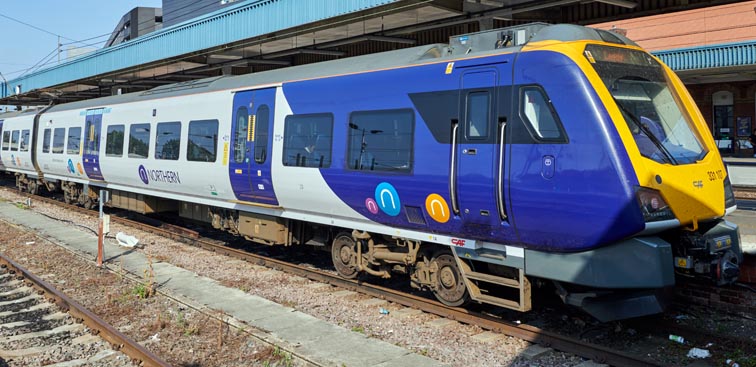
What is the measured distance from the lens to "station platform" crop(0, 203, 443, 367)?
604cm

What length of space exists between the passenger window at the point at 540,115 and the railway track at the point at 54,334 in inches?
167

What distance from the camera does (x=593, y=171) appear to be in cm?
556

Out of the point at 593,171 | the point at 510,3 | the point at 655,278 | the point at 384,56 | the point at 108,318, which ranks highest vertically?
the point at 510,3

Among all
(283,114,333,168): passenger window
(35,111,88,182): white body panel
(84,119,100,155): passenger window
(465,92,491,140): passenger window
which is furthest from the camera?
(35,111,88,182): white body panel

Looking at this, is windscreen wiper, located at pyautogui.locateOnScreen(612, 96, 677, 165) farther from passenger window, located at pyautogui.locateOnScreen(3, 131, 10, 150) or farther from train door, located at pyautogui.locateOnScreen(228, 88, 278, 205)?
passenger window, located at pyautogui.locateOnScreen(3, 131, 10, 150)

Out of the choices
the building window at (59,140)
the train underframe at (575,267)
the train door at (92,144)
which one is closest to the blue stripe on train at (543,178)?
the train underframe at (575,267)

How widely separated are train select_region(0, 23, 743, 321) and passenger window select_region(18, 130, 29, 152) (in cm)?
1491

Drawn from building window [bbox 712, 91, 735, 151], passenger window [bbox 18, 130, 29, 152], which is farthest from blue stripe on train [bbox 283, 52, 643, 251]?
building window [bbox 712, 91, 735, 151]

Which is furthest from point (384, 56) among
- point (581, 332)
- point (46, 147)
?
point (46, 147)

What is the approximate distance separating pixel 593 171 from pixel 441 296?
8.89ft

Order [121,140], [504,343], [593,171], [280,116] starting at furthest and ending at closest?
1. [121,140]
2. [280,116]
3. [504,343]
4. [593,171]

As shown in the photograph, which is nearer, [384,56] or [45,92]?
[384,56]

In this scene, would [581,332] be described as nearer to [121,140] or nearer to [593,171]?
[593,171]

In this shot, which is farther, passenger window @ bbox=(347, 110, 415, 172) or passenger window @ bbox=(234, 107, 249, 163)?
passenger window @ bbox=(234, 107, 249, 163)
